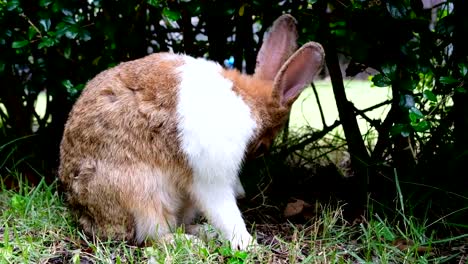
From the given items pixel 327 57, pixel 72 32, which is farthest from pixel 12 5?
pixel 327 57

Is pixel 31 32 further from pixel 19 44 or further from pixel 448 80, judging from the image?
pixel 448 80

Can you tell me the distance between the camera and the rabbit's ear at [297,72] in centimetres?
287

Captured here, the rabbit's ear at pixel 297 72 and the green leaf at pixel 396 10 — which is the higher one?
the green leaf at pixel 396 10

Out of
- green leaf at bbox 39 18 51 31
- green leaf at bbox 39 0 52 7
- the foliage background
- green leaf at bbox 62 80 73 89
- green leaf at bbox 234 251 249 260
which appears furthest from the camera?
green leaf at bbox 62 80 73 89

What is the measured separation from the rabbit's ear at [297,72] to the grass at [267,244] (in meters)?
0.69

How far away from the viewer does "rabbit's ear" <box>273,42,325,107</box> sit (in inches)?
113

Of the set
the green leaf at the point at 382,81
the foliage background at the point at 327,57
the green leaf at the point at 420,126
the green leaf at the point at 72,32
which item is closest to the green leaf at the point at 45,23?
the foliage background at the point at 327,57

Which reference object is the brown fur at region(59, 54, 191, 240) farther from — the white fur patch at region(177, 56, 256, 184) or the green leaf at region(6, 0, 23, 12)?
the green leaf at region(6, 0, 23, 12)

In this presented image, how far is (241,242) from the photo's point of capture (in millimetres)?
2953

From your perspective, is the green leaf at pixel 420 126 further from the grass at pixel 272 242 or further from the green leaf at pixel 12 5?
the green leaf at pixel 12 5

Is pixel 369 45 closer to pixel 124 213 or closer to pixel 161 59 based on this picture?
pixel 161 59

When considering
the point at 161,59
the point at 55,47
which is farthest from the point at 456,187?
the point at 55,47

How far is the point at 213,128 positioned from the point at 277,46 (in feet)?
2.05

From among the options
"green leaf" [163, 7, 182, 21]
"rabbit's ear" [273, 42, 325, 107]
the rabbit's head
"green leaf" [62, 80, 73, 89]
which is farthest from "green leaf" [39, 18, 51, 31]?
"rabbit's ear" [273, 42, 325, 107]
